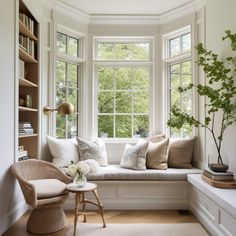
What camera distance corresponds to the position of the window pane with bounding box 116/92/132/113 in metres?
4.62

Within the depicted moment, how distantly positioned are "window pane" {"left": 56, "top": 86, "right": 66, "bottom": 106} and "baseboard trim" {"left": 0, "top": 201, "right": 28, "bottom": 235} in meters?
1.69

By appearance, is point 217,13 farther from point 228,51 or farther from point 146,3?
point 146,3

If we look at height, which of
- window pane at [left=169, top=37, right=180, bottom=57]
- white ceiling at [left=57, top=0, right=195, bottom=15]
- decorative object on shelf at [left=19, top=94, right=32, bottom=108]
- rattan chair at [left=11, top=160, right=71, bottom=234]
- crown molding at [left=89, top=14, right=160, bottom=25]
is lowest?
rattan chair at [left=11, top=160, right=71, bottom=234]

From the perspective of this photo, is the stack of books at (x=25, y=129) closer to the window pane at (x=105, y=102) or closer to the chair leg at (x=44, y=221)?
the chair leg at (x=44, y=221)

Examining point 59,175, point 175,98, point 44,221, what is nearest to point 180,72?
point 175,98

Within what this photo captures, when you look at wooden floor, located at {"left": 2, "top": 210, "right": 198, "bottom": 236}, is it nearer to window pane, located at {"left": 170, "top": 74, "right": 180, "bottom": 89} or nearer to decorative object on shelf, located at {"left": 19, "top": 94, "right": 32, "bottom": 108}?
decorative object on shelf, located at {"left": 19, "top": 94, "right": 32, "bottom": 108}

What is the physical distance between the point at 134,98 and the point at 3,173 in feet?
8.52

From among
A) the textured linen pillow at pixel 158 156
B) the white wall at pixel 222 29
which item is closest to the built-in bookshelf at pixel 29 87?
the textured linen pillow at pixel 158 156

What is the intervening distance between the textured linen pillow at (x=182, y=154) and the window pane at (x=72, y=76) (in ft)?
6.65

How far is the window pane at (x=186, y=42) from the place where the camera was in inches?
166

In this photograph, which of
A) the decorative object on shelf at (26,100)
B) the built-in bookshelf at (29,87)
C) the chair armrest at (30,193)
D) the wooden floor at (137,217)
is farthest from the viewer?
the decorative object on shelf at (26,100)

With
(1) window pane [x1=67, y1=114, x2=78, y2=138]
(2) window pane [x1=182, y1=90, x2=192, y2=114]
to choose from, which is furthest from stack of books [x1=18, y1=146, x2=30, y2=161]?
(2) window pane [x1=182, y1=90, x2=192, y2=114]

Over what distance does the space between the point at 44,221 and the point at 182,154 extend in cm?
218

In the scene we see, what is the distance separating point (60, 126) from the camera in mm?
4277
